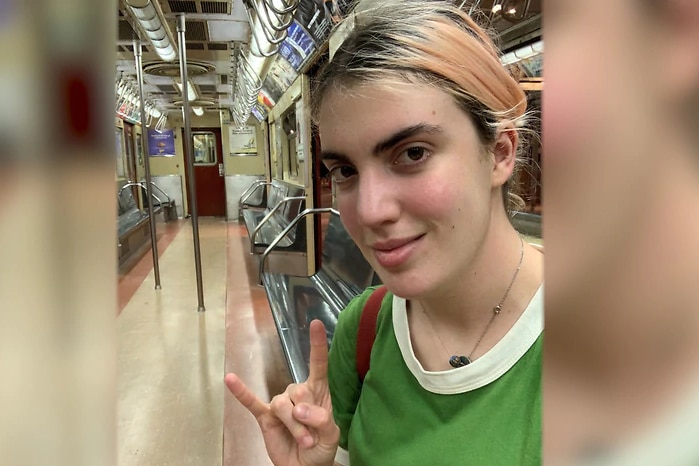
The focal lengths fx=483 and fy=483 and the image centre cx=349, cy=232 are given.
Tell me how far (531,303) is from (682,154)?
634mm

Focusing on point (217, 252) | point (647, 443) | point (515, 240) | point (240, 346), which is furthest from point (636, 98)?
point (217, 252)

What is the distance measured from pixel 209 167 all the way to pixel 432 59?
42.5 ft

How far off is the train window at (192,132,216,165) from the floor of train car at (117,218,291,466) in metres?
7.77


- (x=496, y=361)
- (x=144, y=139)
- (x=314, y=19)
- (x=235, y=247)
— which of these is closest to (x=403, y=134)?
(x=496, y=361)

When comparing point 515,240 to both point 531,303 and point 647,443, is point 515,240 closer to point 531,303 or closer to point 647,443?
point 531,303

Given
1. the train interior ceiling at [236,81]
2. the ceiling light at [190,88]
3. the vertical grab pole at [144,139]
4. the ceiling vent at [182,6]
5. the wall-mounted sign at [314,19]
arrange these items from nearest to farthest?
the train interior ceiling at [236,81]
the wall-mounted sign at [314,19]
the ceiling vent at [182,6]
the vertical grab pole at [144,139]
the ceiling light at [190,88]

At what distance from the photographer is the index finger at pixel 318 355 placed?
936mm

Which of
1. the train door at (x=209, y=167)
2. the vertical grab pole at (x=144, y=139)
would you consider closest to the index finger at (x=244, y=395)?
the vertical grab pole at (x=144, y=139)

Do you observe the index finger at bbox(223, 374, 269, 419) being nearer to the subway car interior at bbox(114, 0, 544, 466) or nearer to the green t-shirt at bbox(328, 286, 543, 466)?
the green t-shirt at bbox(328, 286, 543, 466)

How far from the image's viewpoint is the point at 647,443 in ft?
0.75

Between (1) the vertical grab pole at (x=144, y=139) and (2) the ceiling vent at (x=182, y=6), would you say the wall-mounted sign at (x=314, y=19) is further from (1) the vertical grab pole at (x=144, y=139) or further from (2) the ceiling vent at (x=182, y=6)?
(1) the vertical grab pole at (x=144, y=139)

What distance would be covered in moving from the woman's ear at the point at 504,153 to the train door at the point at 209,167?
12.3 m

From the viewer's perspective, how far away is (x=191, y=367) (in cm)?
311

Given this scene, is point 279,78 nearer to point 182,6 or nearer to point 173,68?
point 173,68
